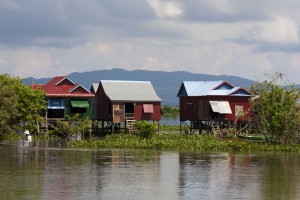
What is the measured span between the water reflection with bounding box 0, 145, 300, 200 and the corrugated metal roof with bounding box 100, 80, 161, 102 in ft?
79.1

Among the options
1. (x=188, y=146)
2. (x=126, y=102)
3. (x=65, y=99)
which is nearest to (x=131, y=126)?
(x=126, y=102)

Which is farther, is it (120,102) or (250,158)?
(120,102)

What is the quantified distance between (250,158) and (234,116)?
87.4 ft

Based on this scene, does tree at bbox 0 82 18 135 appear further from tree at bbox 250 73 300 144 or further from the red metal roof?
tree at bbox 250 73 300 144

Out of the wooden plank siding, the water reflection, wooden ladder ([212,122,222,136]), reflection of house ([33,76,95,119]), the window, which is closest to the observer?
the water reflection

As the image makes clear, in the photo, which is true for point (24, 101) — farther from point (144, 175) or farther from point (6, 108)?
point (144, 175)

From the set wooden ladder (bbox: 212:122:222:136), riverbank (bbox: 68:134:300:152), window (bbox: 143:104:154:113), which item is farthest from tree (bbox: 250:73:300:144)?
window (bbox: 143:104:154:113)

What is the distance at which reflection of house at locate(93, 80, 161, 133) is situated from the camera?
2986 inches

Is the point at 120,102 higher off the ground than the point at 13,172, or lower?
higher

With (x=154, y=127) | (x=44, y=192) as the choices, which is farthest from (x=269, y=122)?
(x=44, y=192)

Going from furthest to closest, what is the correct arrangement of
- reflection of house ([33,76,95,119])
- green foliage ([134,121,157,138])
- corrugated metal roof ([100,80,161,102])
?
corrugated metal roof ([100,80,161,102]) < reflection of house ([33,76,95,119]) < green foliage ([134,121,157,138])

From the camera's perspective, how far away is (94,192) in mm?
29328

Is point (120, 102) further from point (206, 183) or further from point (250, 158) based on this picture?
point (206, 183)

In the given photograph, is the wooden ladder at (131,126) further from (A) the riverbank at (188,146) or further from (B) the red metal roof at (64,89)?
(A) the riverbank at (188,146)
